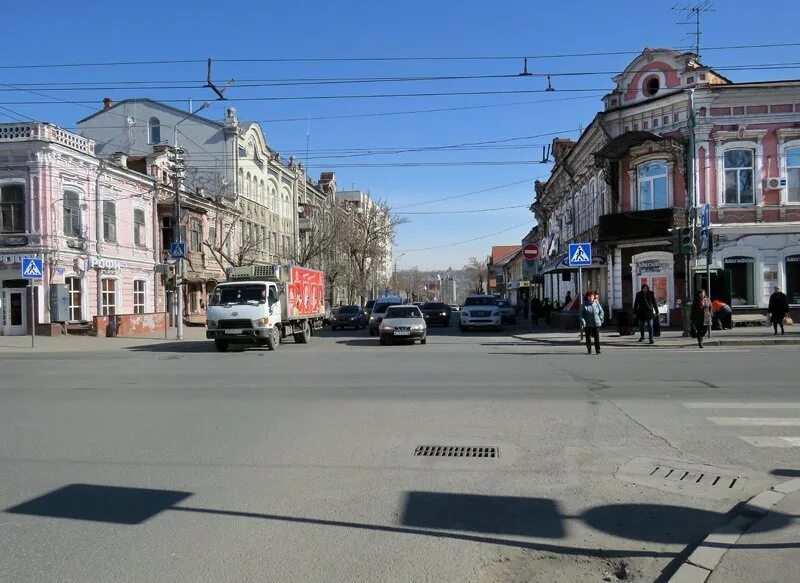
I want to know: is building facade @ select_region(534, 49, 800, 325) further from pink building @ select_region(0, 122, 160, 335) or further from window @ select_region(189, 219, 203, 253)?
window @ select_region(189, 219, 203, 253)

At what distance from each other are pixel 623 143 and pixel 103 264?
24252 millimetres

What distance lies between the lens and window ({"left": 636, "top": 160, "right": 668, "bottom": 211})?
1057 inches

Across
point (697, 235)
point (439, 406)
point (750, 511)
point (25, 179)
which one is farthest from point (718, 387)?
point (25, 179)

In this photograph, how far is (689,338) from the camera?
22500 mm

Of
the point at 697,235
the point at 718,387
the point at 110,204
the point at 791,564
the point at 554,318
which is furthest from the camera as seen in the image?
the point at 554,318

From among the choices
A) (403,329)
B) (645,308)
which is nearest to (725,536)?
(645,308)

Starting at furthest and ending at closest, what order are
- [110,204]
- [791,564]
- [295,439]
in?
[110,204]
[295,439]
[791,564]

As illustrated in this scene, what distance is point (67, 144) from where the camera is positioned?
94.3 ft

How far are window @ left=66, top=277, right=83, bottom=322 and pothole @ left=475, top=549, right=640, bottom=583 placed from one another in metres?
29.0

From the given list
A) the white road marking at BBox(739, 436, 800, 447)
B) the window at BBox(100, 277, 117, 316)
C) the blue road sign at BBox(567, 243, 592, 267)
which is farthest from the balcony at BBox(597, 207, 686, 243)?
the window at BBox(100, 277, 117, 316)

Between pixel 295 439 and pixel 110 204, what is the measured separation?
28325 millimetres

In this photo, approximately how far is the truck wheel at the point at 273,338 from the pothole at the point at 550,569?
17774 mm

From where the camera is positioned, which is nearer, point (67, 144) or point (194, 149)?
point (67, 144)

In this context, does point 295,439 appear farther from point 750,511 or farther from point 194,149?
point 194,149
